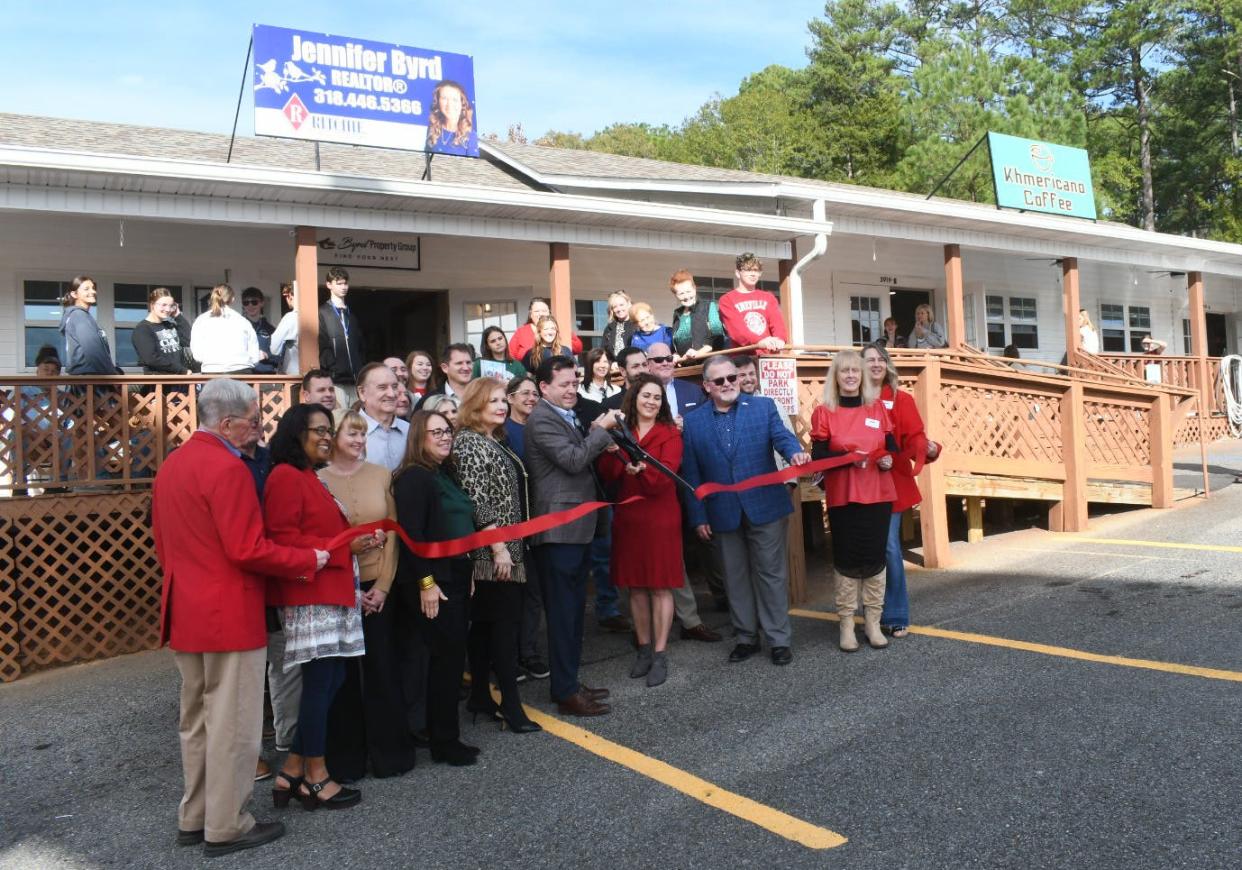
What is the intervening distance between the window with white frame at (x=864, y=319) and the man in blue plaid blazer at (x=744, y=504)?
12.1 m

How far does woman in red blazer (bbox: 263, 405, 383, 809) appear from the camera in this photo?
430 centimetres

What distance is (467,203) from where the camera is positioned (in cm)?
1102

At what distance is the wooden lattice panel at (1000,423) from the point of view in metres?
9.29

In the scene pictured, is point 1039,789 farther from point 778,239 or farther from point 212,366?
point 778,239

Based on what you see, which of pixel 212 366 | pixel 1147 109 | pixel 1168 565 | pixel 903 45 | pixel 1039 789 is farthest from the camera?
pixel 903 45

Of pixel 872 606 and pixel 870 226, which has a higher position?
pixel 870 226

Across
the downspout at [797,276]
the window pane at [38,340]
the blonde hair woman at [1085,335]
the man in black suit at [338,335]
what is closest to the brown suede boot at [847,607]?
the man in black suit at [338,335]

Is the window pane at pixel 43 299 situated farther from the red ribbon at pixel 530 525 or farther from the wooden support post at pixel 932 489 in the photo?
the wooden support post at pixel 932 489

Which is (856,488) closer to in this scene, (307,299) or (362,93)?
(307,299)

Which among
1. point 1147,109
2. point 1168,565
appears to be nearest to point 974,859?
point 1168,565

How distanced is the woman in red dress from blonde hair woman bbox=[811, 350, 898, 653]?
1.04 meters

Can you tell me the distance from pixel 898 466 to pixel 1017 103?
33560 mm

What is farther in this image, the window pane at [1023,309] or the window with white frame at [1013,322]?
the window pane at [1023,309]

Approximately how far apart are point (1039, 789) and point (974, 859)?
2.23 ft
